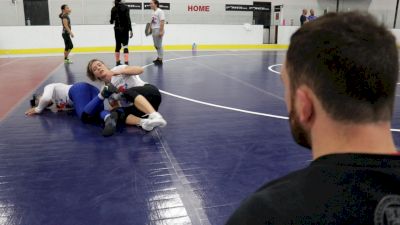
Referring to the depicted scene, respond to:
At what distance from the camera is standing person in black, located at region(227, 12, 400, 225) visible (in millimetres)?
706

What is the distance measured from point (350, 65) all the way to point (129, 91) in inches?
154

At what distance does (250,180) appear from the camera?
9.84 ft

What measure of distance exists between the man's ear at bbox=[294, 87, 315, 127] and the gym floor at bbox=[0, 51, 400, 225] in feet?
5.35

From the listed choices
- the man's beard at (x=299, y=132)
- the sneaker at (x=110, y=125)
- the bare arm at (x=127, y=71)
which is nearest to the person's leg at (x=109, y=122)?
the sneaker at (x=110, y=125)

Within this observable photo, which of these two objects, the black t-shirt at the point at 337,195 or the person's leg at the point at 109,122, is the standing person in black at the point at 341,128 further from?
the person's leg at the point at 109,122

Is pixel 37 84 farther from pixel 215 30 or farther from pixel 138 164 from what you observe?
pixel 215 30

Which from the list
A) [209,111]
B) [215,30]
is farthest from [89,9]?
[209,111]

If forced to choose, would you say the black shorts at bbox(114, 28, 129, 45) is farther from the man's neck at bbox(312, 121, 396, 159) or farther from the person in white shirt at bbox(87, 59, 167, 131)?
the man's neck at bbox(312, 121, 396, 159)

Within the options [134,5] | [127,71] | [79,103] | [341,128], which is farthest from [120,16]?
[341,128]

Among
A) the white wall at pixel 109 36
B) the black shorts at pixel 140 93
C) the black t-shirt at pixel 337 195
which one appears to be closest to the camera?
the black t-shirt at pixel 337 195

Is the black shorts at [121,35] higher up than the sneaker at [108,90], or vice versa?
the black shorts at [121,35]

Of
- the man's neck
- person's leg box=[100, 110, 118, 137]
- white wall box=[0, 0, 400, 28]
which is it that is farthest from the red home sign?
the man's neck

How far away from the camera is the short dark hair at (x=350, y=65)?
79 cm

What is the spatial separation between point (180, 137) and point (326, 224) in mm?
3469
